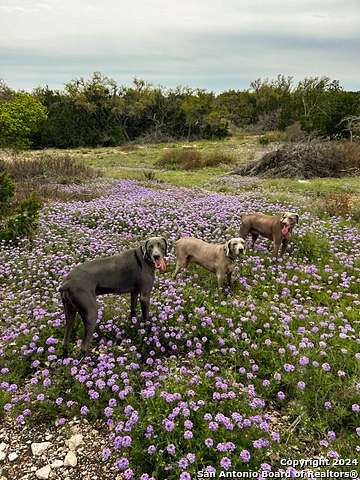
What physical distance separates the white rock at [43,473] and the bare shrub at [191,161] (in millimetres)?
22586

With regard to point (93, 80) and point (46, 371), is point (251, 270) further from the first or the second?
point (93, 80)

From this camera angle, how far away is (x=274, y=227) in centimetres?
806

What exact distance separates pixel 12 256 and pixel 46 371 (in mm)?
4637

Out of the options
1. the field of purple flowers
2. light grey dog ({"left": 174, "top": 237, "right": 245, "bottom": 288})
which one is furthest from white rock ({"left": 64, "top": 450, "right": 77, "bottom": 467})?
light grey dog ({"left": 174, "top": 237, "right": 245, "bottom": 288})

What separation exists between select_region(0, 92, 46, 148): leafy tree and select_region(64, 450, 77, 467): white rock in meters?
24.7

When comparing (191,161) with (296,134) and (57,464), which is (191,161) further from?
(57,464)

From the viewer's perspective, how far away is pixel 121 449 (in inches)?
147

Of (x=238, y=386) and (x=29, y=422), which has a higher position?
(x=238, y=386)

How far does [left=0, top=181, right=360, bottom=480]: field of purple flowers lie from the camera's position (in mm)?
3650

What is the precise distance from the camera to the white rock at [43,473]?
3646mm

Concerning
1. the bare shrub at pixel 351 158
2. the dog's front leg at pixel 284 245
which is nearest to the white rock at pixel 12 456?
the dog's front leg at pixel 284 245

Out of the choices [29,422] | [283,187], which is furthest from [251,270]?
[283,187]

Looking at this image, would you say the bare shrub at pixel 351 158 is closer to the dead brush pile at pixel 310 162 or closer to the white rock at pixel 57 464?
the dead brush pile at pixel 310 162

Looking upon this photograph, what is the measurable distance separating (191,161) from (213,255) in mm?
19725
